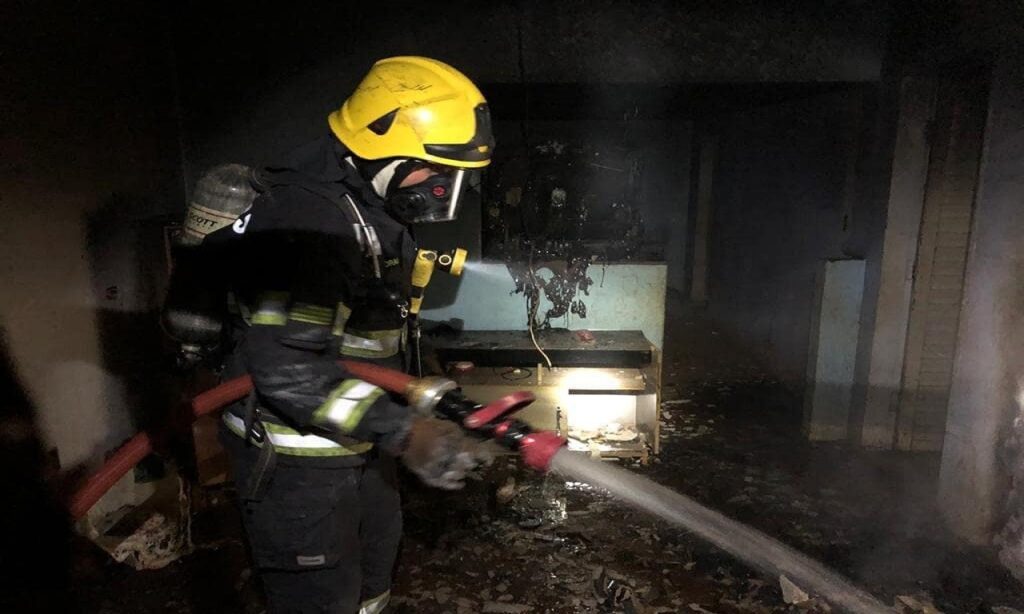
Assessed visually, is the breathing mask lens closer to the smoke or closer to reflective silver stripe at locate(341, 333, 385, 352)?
reflective silver stripe at locate(341, 333, 385, 352)

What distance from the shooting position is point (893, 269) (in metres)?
4.99

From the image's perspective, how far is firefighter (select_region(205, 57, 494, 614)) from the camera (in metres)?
1.88

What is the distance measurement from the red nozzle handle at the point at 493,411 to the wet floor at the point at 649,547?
203cm

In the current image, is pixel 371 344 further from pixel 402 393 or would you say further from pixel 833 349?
pixel 833 349

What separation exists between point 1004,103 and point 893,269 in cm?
180

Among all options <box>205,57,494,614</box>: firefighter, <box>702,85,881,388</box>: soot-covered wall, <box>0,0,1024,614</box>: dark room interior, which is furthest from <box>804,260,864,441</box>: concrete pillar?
<box>205,57,494,614</box>: firefighter

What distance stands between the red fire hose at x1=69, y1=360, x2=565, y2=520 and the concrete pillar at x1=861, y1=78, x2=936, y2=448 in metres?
4.37

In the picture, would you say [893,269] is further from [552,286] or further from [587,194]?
[587,194]

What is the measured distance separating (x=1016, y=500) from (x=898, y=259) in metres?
2.13

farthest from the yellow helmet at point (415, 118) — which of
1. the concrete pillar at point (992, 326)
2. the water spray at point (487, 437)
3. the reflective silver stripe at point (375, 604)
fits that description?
the concrete pillar at point (992, 326)

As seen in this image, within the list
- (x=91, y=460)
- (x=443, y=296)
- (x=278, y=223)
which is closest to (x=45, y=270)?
(x=91, y=460)

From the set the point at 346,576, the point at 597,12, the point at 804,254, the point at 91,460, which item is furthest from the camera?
the point at 804,254

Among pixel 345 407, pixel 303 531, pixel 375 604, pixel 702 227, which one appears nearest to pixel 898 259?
pixel 375 604

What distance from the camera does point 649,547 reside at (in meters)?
4.02
